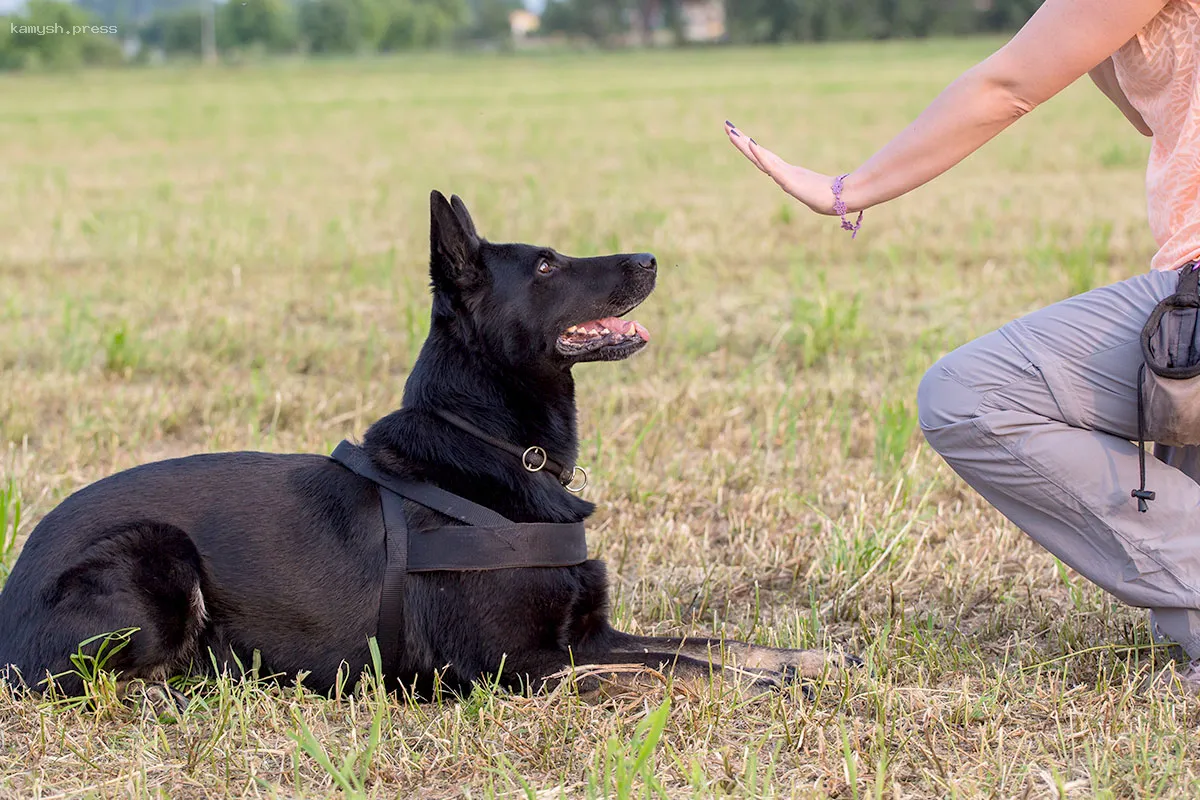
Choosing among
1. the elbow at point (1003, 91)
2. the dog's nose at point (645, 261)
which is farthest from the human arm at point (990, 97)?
the dog's nose at point (645, 261)

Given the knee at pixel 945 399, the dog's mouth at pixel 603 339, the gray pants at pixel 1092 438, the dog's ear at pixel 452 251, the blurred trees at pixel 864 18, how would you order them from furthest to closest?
the blurred trees at pixel 864 18 < the dog's mouth at pixel 603 339 < the dog's ear at pixel 452 251 < the knee at pixel 945 399 < the gray pants at pixel 1092 438

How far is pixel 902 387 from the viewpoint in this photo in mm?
6160

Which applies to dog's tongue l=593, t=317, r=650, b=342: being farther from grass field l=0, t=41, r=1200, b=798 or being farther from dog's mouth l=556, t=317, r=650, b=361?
grass field l=0, t=41, r=1200, b=798

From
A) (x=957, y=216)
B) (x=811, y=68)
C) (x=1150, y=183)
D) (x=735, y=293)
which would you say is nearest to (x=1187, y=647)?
(x=1150, y=183)

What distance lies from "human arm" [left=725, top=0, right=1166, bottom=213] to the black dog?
667 mm

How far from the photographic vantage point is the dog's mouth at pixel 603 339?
3527 mm

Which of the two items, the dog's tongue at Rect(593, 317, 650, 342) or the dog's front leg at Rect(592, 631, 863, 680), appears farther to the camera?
the dog's tongue at Rect(593, 317, 650, 342)

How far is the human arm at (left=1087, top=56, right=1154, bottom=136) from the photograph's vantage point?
3.34 meters

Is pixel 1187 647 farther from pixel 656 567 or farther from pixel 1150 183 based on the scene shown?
pixel 656 567

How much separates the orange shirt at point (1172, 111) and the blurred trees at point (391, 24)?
5703 cm

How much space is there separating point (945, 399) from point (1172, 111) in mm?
871

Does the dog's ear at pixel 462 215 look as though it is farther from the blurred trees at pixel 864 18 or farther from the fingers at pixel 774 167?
the blurred trees at pixel 864 18

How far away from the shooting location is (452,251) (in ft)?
11.3

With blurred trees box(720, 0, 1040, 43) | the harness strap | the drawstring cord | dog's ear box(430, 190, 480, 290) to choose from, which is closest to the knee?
the drawstring cord
